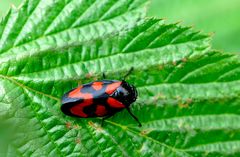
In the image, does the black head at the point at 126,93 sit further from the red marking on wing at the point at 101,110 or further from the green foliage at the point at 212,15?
the green foliage at the point at 212,15

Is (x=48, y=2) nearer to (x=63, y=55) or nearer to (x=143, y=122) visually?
(x=63, y=55)

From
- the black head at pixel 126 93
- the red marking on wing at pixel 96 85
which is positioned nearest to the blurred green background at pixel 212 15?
the black head at pixel 126 93

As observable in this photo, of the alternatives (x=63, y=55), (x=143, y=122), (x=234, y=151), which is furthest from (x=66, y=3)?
(x=234, y=151)

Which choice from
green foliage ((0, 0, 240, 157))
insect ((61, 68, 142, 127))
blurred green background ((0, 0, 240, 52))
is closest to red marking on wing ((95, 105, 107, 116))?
insect ((61, 68, 142, 127))

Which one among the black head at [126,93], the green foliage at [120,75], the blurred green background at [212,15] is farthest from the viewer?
the blurred green background at [212,15]

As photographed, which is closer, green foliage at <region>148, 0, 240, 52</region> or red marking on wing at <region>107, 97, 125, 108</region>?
red marking on wing at <region>107, 97, 125, 108</region>

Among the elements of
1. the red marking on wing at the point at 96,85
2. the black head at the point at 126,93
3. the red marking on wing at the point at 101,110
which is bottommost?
the red marking on wing at the point at 101,110

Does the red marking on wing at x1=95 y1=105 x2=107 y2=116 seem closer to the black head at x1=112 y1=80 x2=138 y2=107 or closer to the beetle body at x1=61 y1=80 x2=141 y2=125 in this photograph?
the beetle body at x1=61 y1=80 x2=141 y2=125
